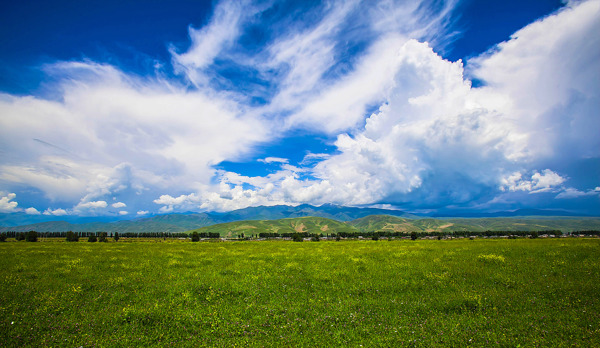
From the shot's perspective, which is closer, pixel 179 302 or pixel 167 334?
pixel 167 334

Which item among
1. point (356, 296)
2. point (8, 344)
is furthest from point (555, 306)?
point (8, 344)

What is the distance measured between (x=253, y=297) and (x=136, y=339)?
20.5ft

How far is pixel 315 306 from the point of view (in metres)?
12.9

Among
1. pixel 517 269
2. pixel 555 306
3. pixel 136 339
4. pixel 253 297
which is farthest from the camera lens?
pixel 517 269

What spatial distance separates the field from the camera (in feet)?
31.0

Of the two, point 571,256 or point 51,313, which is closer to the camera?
point 51,313

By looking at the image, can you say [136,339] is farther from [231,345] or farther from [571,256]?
[571,256]

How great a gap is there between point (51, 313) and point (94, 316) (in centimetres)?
233

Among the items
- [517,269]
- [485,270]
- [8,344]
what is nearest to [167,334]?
[8,344]

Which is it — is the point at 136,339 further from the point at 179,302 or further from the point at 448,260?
the point at 448,260

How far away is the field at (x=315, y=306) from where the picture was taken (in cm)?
945

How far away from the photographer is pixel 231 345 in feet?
30.0

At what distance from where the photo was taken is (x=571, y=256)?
2038 centimetres

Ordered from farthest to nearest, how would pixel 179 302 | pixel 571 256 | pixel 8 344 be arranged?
1. pixel 571 256
2. pixel 179 302
3. pixel 8 344
